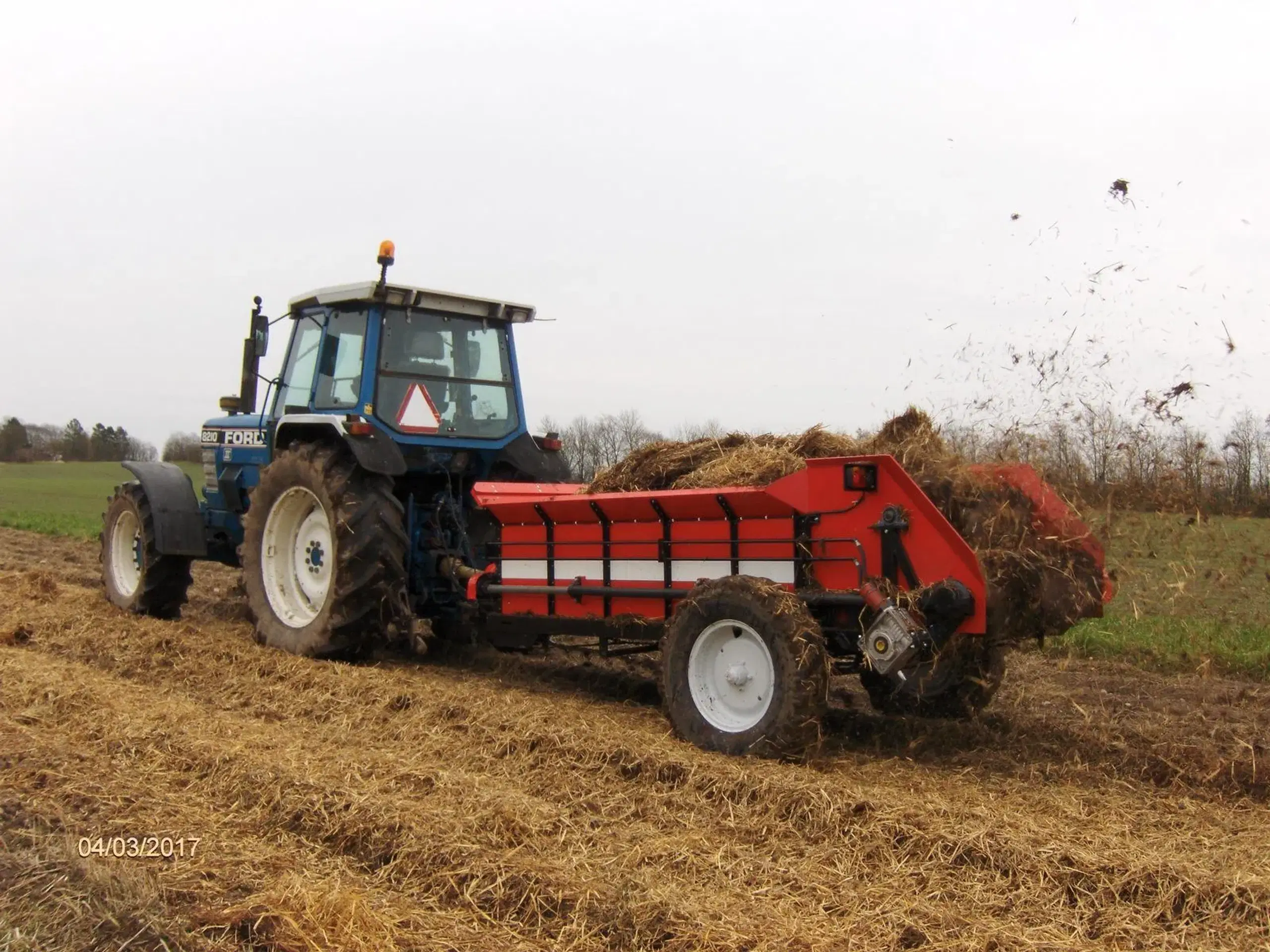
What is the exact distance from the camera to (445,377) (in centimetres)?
793

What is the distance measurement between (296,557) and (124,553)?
2596mm

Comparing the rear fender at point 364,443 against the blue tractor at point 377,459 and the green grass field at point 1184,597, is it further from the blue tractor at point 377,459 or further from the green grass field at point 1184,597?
the green grass field at point 1184,597

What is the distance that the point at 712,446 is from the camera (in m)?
Result: 6.25

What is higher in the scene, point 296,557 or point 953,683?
point 296,557

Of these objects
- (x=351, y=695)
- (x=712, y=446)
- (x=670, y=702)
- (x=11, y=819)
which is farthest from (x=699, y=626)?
(x=11, y=819)

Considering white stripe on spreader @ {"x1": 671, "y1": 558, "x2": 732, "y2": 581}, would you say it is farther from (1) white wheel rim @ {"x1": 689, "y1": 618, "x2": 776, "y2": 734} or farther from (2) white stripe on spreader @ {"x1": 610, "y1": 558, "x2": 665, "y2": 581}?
(1) white wheel rim @ {"x1": 689, "y1": 618, "x2": 776, "y2": 734}

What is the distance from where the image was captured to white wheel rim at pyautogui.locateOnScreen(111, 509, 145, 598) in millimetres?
9500

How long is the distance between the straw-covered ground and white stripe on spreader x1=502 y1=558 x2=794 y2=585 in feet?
2.35

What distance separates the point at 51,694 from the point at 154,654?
54.8 inches

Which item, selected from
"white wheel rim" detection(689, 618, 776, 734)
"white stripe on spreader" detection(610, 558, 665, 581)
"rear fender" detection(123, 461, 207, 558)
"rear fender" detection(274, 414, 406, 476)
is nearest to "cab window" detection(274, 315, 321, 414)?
"rear fender" detection(274, 414, 406, 476)

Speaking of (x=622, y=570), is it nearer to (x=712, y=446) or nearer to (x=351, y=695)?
(x=712, y=446)

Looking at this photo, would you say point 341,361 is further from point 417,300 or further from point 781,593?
point 781,593

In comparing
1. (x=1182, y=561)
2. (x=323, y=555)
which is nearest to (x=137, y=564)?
(x=323, y=555)
